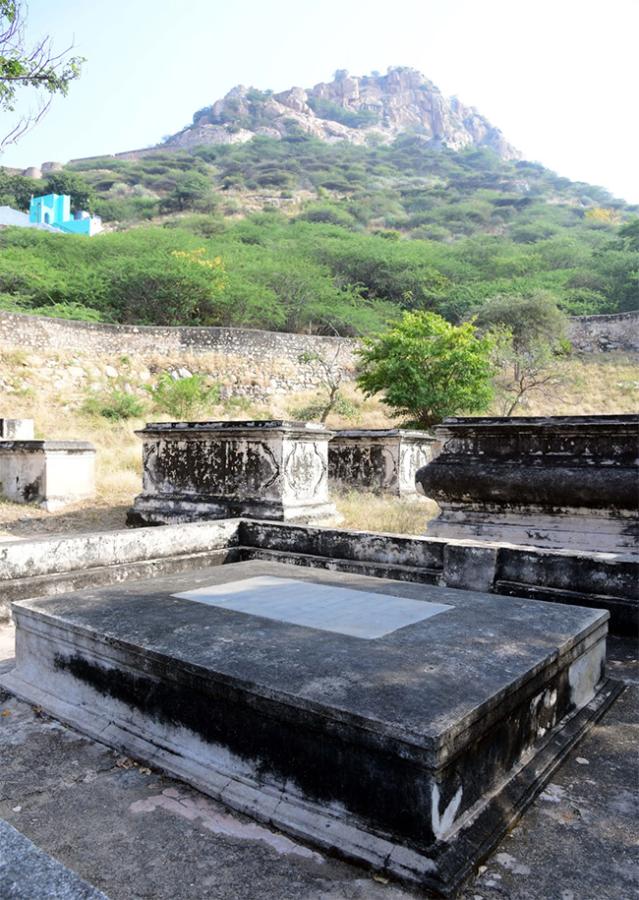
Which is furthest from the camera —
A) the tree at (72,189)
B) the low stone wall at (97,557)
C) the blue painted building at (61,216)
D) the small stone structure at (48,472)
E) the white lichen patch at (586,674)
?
the tree at (72,189)

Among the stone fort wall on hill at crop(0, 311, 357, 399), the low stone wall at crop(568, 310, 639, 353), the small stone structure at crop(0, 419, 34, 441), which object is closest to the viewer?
the small stone structure at crop(0, 419, 34, 441)

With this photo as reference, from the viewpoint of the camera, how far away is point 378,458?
9.20 meters

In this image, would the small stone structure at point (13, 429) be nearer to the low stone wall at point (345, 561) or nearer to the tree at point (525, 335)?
the low stone wall at point (345, 561)

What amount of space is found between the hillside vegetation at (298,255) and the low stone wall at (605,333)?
3.24 m

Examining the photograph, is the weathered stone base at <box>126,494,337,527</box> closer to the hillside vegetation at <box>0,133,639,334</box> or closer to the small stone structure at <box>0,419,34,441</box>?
the small stone structure at <box>0,419,34,441</box>

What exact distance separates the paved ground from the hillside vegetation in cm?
2493

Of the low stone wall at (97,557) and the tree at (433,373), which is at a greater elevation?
the tree at (433,373)

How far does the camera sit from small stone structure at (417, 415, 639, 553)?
148 inches

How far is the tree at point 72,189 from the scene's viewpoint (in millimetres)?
58375

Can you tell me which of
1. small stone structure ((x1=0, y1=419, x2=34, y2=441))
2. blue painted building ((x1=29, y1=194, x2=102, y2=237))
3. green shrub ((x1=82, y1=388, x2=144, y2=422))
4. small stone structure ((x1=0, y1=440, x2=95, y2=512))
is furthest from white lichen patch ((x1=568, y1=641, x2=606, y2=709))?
blue painted building ((x1=29, y1=194, x2=102, y2=237))

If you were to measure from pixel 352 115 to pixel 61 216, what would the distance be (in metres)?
86.9

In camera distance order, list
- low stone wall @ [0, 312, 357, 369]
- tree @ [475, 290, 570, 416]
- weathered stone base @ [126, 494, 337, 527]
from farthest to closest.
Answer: tree @ [475, 290, 570, 416], low stone wall @ [0, 312, 357, 369], weathered stone base @ [126, 494, 337, 527]

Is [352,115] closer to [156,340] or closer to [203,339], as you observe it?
[203,339]

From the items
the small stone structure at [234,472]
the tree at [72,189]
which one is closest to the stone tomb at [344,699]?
the small stone structure at [234,472]
